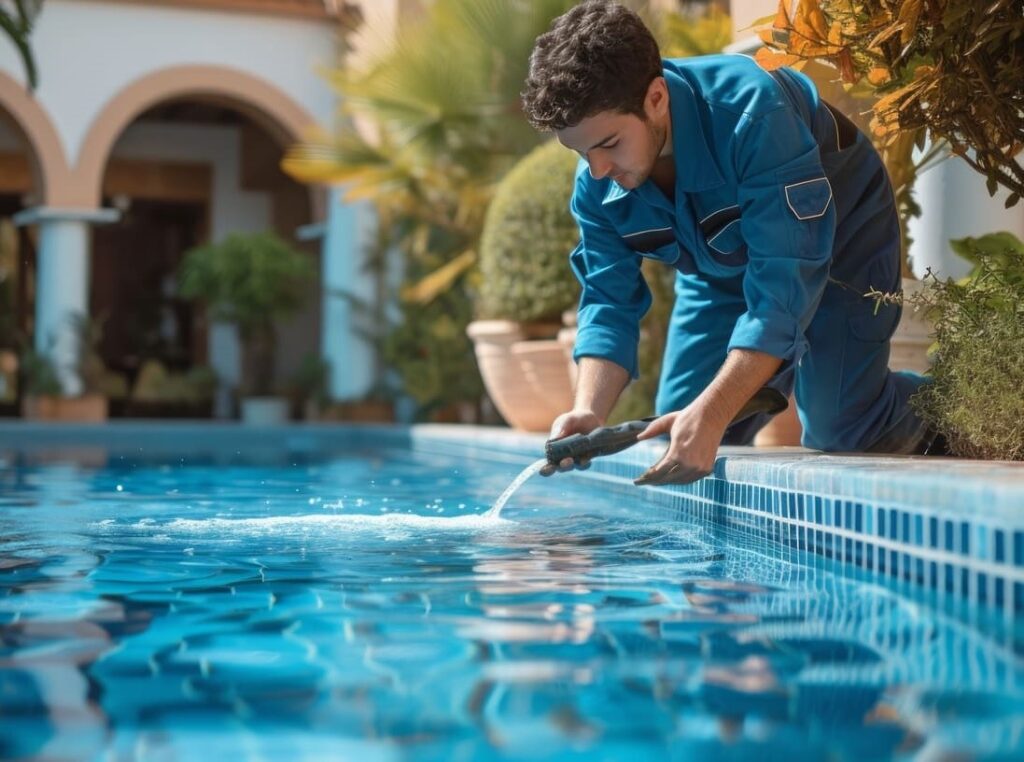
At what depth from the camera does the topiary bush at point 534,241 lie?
8391 millimetres

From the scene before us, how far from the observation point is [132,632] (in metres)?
2.38

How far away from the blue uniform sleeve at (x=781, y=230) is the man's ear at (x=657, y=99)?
0.19 metres

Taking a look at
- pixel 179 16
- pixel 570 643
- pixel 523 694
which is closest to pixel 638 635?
pixel 570 643

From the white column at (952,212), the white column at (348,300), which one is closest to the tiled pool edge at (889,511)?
the white column at (952,212)

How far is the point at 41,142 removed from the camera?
13.7 m

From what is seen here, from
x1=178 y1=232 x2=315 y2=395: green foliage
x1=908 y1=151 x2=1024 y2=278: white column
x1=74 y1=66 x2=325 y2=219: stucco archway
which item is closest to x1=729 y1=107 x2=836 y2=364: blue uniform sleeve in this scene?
x1=908 y1=151 x2=1024 y2=278: white column

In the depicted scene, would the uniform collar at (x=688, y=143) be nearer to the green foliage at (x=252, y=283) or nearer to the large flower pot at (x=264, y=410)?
the green foliage at (x=252, y=283)

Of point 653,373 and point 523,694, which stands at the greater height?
point 653,373

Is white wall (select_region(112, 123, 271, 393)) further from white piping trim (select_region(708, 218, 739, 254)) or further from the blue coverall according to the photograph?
white piping trim (select_region(708, 218, 739, 254))

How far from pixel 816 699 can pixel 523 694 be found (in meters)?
0.40

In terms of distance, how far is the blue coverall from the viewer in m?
3.33

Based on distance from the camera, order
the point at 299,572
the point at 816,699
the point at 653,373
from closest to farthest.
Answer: the point at 816,699, the point at 299,572, the point at 653,373

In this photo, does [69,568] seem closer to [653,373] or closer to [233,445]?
[653,373]

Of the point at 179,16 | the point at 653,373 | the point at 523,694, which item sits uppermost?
the point at 179,16
